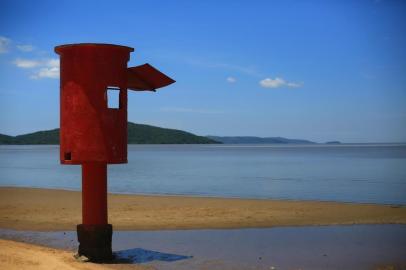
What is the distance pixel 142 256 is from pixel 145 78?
9.70 feet

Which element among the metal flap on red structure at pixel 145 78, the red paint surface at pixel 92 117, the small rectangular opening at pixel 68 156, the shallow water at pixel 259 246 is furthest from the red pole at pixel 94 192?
the metal flap on red structure at pixel 145 78

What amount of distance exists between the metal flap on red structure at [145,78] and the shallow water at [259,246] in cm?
283

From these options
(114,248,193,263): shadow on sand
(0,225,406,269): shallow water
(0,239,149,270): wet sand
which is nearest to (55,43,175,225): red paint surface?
(0,239,149,270): wet sand

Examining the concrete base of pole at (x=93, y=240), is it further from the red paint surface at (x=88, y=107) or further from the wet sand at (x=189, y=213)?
the wet sand at (x=189, y=213)

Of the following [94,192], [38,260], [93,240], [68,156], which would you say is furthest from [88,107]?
[38,260]

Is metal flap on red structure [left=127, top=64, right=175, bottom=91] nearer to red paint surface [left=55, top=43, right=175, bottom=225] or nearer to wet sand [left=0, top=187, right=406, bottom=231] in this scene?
red paint surface [left=55, top=43, right=175, bottom=225]

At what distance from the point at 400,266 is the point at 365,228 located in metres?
3.69

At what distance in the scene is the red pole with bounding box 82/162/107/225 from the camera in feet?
26.7

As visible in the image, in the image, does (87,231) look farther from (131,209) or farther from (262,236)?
(131,209)

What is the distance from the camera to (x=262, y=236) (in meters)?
11.0

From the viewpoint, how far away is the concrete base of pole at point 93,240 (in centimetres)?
814

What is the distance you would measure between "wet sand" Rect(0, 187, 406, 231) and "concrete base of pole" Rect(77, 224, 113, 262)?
3.92 m

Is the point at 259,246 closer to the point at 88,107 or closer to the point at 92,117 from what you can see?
the point at 92,117

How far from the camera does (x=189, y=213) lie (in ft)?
47.7
